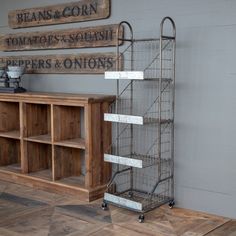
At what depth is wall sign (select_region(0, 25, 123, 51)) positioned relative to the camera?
149 inches

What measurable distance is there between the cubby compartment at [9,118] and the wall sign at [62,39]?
2.18 feet

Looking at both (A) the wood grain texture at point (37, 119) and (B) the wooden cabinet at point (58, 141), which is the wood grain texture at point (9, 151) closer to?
(B) the wooden cabinet at point (58, 141)

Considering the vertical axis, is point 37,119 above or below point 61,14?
below

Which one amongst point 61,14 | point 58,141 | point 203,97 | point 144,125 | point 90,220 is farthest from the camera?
point 61,14

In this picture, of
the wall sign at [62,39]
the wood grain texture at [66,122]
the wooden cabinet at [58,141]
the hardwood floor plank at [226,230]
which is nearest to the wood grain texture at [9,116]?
the wooden cabinet at [58,141]

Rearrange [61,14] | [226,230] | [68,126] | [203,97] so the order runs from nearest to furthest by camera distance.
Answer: [226,230] < [203,97] < [68,126] < [61,14]

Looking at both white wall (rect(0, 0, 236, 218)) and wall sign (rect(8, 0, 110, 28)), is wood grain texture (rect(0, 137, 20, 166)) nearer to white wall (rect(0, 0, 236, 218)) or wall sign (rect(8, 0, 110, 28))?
wall sign (rect(8, 0, 110, 28))

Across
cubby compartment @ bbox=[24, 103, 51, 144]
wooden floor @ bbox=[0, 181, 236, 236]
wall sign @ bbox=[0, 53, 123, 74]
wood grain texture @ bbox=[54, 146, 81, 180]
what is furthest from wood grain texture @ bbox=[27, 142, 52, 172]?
wall sign @ bbox=[0, 53, 123, 74]

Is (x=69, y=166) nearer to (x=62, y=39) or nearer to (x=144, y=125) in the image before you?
(x=144, y=125)

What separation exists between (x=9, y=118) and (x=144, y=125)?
64.1 inches

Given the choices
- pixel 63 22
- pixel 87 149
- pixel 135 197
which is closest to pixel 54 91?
pixel 63 22

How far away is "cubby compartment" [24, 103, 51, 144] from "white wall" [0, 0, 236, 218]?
1317 mm

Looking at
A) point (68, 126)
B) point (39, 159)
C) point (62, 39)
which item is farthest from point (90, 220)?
point (62, 39)

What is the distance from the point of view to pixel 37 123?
163 inches
